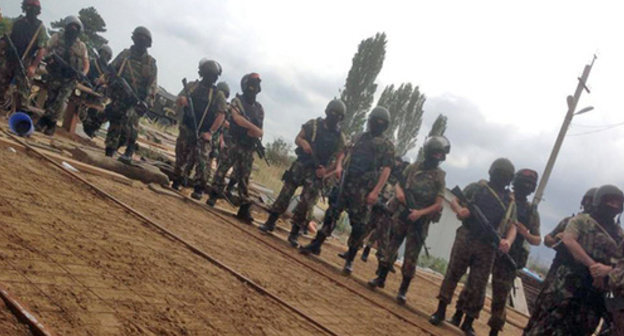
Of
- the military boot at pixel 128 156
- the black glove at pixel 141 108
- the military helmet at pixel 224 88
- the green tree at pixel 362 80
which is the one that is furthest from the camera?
the green tree at pixel 362 80

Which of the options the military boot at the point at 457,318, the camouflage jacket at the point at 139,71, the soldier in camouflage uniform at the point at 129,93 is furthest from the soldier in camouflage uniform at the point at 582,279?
the camouflage jacket at the point at 139,71

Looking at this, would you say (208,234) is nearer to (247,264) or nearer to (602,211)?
(247,264)

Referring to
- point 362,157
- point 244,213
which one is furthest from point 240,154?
point 362,157

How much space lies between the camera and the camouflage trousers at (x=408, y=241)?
557cm

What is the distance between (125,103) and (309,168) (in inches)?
131

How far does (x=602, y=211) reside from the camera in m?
4.06

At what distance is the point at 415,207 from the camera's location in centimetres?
573

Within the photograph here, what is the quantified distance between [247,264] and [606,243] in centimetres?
323

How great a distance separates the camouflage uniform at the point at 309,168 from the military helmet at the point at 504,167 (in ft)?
6.97

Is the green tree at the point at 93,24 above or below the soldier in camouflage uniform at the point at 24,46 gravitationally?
above

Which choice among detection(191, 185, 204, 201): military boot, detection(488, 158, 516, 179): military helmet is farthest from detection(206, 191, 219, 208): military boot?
detection(488, 158, 516, 179): military helmet

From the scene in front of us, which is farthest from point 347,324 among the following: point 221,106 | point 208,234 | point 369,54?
point 369,54

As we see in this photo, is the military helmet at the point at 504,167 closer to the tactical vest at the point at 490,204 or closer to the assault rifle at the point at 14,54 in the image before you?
the tactical vest at the point at 490,204

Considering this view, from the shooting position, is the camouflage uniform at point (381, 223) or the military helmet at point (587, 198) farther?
the camouflage uniform at point (381, 223)
